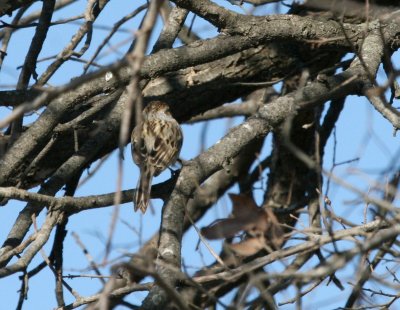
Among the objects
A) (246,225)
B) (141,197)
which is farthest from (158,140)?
(246,225)

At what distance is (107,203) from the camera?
4562mm

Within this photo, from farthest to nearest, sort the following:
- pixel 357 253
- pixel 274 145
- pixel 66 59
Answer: pixel 274 145, pixel 66 59, pixel 357 253

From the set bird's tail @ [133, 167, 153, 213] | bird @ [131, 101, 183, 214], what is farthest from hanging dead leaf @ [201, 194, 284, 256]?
bird @ [131, 101, 183, 214]

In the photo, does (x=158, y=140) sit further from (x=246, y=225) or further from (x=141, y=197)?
(x=246, y=225)

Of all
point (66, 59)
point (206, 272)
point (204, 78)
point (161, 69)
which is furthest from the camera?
point (204, 78)

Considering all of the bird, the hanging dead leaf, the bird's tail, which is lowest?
the hanging dead leaf

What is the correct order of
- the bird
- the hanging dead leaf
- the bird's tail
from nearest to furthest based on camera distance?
the hanging dead leaf → the bird's tail → the bird

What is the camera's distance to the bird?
231 inches

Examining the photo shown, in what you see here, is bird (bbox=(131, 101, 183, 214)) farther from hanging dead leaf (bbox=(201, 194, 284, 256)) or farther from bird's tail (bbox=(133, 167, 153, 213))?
hanging dead leaf (bbox=(201, 194, 284, 256))

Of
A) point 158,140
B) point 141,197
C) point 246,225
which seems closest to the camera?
point 246,225

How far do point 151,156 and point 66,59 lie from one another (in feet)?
3.84

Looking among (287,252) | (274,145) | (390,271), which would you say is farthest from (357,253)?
(274,145)

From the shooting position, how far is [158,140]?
6.42 meters

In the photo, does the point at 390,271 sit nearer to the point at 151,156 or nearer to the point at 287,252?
the point at 287,252
